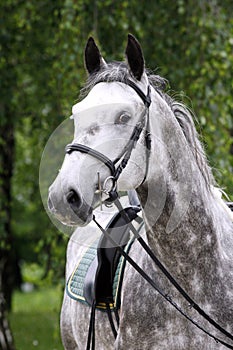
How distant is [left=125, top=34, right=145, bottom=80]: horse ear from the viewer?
2.78 metres

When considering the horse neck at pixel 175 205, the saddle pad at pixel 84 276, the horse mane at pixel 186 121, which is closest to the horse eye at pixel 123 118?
the horse neck at pixel 175 205

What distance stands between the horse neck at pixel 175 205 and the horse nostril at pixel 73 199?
0.38 meters

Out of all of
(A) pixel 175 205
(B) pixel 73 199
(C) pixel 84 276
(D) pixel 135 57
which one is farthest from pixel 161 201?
(C) pixel 84 276

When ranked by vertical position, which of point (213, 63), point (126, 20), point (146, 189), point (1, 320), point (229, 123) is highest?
point (126, 20)

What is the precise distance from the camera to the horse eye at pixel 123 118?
9.08 ft

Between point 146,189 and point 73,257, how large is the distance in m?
1.76

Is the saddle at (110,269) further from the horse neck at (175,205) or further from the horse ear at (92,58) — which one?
the horse ear at (92,58)

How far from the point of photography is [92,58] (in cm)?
299

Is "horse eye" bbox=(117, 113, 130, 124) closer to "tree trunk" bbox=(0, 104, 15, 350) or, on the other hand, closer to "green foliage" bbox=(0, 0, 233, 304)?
"green foliage" bbox=(0, 0, 233, 304)

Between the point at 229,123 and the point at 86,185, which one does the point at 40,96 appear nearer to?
the point at 229,123

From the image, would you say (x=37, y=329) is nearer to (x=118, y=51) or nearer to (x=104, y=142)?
(x=118, y=51)

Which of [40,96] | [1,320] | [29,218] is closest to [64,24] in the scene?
[40,96]

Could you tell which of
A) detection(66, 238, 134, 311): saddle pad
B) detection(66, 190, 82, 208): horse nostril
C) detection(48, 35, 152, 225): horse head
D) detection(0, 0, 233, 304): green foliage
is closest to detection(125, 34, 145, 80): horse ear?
detection(48, 35, 152, 225): horse head

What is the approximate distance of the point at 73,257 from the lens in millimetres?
4578
